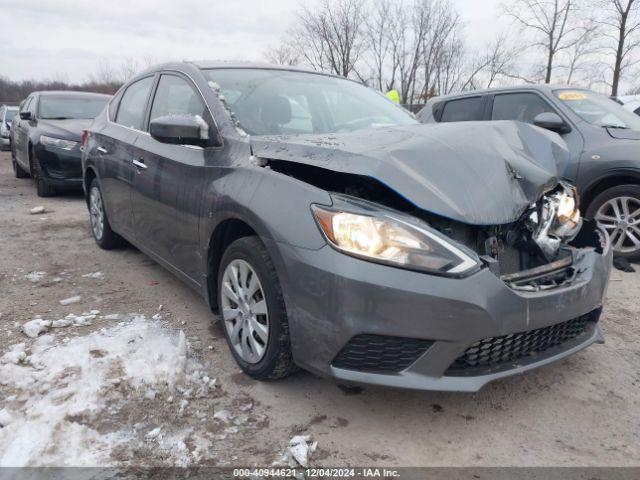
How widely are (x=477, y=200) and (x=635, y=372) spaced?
1451 mm

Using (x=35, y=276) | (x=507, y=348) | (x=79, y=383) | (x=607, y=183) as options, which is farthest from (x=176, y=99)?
(x=607, y=183)

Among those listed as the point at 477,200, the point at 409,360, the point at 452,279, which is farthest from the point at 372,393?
the point at 477,200

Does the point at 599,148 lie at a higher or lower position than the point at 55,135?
higher

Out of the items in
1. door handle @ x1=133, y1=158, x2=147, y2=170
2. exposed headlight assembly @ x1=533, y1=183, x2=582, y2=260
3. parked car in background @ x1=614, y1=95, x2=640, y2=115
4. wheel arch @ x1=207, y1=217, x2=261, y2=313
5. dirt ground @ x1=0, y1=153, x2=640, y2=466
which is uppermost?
parked car in background @ x1=614, y1=95, x2=640, y2=115

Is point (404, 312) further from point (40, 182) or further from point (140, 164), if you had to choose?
point (40, 182)

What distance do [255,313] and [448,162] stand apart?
3.82 feet

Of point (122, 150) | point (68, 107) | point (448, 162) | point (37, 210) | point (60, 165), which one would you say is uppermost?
point (68, 107)

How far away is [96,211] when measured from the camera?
509 cm

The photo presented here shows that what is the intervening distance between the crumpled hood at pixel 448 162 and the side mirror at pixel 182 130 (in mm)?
335

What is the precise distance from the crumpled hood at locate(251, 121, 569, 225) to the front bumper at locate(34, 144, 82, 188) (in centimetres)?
598

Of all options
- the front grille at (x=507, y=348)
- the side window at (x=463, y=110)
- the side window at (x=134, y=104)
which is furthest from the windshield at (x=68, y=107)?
the front grille at (x=507, y=348)

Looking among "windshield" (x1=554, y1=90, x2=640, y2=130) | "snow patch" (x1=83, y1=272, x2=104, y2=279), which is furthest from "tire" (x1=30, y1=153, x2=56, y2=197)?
"windshield" (x1=554, y1=90, x2=640, y2=130)

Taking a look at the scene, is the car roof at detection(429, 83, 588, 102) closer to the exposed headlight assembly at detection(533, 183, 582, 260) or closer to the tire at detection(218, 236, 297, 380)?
the exposed headlight assembly at detection(533, 183, 582, 260)

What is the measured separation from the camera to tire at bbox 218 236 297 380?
92.5 inches
